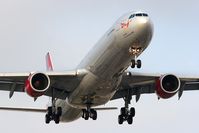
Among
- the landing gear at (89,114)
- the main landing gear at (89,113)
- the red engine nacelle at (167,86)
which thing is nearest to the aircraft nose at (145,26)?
the red engine nacelle at (167,86)

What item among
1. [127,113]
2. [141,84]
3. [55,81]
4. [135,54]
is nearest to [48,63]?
[127,113]

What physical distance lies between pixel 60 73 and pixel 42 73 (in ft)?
4.87

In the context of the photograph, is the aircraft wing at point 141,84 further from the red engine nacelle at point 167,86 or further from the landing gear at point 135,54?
the landing gear at point 135,54

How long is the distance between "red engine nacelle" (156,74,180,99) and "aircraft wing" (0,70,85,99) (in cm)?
503

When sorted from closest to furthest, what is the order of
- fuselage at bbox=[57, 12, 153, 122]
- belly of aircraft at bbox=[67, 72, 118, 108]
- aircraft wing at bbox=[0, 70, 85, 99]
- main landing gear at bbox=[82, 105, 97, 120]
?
fuselage at bbox=[57, 12, 153, 122] < belly of aircraft at bbox=[67, 72, 118, 108] < aircraft wing at bbox=[0, 70, 85, 99] < main landing gear at bbox=[82, 105, 97, 120]

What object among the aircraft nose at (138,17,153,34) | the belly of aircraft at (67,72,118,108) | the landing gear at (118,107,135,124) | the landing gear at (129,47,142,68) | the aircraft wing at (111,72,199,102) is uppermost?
the aircraft nose at (138,17,153,34)

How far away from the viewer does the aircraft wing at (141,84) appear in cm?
4253

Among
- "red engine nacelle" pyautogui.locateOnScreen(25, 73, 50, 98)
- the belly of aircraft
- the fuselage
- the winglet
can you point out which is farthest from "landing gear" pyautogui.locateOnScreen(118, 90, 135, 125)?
the winglet

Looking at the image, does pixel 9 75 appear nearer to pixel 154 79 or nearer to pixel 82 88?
pixel 82 88

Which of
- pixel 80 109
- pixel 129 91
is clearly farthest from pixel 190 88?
pixel 80 109

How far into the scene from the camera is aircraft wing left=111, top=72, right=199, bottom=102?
42.5 meters

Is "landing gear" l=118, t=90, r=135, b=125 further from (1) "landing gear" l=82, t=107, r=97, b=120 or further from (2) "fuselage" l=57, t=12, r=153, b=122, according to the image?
(2) "fuselage" l=57, t=12, r=153, b=122

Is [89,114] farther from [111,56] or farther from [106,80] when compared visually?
[111,56]

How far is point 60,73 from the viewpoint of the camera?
41.9 m
